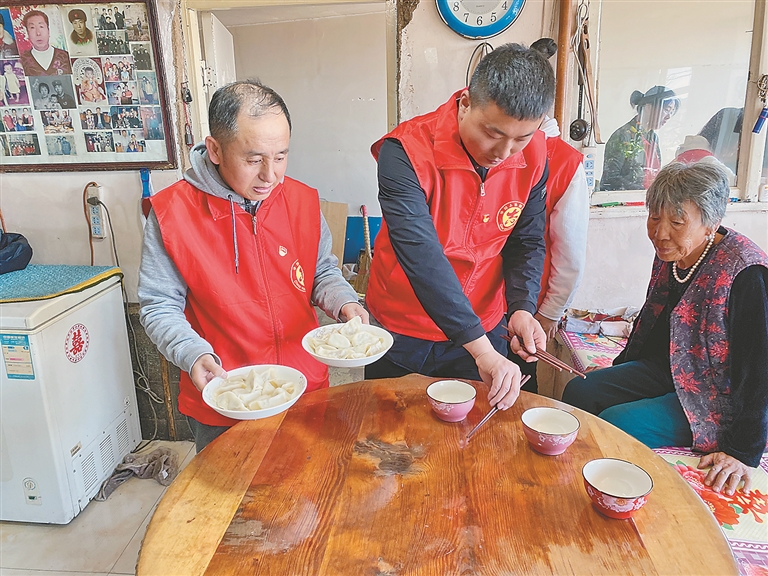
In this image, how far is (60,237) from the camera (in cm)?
285

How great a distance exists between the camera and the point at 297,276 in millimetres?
1610

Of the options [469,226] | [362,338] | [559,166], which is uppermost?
[559,166]

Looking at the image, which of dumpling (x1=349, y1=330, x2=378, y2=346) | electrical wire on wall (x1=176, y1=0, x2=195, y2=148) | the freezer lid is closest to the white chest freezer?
the freezer lid

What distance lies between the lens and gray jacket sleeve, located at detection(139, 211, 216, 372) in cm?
137

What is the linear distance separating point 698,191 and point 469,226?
75 cm

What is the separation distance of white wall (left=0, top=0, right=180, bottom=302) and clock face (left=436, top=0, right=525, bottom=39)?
1.53 m

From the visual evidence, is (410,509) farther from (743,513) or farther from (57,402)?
(57,402)

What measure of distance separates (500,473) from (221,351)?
848mm

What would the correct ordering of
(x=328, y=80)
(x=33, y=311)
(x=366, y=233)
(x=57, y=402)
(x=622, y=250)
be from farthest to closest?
(x=328, y=80)
(x=366, y=233)
(x=622, y=250)
(x=57, y=402)
(x=33, y=311)

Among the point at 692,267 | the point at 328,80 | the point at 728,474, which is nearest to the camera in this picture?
the point at 728,474

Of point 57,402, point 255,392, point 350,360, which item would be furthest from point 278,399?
point 57,402

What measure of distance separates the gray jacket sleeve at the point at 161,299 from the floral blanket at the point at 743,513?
1350 mm

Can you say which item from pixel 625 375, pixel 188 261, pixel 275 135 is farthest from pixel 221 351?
pixel 625 375

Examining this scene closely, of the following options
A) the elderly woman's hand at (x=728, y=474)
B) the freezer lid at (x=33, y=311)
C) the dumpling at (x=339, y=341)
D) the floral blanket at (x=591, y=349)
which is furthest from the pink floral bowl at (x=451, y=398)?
the freezer lid at (x=33, y=311)
